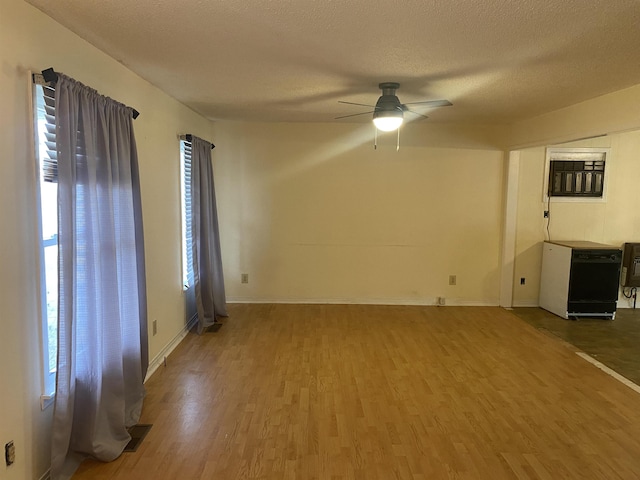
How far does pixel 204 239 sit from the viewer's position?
448 cm

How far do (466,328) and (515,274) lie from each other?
133 centimetres

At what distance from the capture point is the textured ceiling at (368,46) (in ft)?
6.41

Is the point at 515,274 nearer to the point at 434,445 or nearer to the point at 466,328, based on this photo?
the point at 466,328

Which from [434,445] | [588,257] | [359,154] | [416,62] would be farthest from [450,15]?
[588,257]

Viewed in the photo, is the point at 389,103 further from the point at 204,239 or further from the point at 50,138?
the point at 204,239

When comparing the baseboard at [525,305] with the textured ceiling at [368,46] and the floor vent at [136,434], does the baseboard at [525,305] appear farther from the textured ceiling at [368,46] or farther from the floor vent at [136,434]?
the floor vent at [136,434]

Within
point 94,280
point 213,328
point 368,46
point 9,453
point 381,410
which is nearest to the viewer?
point 9,453

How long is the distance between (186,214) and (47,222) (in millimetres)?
2237

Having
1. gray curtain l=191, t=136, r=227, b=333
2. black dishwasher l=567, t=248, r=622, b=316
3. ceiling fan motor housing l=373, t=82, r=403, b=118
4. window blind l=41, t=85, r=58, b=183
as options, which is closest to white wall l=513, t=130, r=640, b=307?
black dishwasher l=567, t=248, r=622, b=316

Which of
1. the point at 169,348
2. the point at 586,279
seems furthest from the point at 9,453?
the point at 586,279

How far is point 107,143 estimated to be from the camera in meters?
2.42

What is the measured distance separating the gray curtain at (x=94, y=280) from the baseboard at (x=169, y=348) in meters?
0.71

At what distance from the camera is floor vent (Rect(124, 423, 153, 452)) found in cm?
248

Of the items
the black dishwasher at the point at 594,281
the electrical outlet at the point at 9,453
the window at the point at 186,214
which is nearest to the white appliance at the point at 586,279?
the black dishwasher at the point at 594,281
